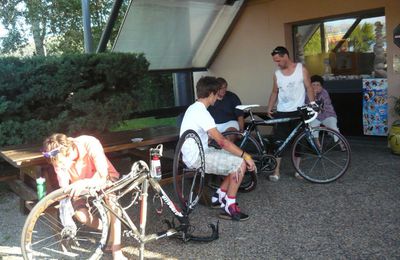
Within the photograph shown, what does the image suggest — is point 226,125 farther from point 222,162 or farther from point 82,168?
point 82,168

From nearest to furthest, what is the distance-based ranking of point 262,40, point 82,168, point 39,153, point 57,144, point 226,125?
point 57,144, point 82,168, point 39,153, point 226,125, point 262,40

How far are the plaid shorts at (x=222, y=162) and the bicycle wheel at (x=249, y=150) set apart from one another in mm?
824

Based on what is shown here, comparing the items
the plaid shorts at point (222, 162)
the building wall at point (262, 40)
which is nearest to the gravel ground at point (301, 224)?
the plaid shorts at point (222, 162)

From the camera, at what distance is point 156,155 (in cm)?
342

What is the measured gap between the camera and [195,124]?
408 cm

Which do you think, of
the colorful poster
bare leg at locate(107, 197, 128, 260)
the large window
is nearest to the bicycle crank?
bare leg at locate(107, 197, 128, 260)

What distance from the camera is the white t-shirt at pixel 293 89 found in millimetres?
5203

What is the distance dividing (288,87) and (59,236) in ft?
10.1

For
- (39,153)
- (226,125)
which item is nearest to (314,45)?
(226,125)

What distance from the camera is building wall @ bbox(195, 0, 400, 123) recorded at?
6879 millimetres

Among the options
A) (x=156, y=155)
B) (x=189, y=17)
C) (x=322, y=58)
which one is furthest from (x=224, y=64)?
(x=156, y=155)

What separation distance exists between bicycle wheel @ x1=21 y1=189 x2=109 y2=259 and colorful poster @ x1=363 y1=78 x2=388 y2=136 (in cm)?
494

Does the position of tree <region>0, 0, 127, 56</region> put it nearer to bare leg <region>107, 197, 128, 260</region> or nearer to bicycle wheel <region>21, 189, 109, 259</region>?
bicycle wheel <region>21, 189, 109, 259</region>

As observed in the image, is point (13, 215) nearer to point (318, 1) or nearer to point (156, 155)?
point (156, 155)
